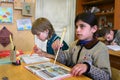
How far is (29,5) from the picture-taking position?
2439 millimetres

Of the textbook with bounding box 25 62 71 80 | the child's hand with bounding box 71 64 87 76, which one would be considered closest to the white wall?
the textbook with bounding box 25 62 71 80

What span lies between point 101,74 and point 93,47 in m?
0.21

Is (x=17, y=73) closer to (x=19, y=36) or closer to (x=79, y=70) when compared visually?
(x=79, y=70)

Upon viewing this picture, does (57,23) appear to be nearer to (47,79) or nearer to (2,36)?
(2,36)

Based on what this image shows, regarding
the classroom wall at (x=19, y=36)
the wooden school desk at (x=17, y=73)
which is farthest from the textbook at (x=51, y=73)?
the classroom wall at (x=19, y=36)

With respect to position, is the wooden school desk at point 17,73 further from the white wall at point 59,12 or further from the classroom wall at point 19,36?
the white wall at point 59,12

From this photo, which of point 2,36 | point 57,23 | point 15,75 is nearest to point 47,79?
point 15,75

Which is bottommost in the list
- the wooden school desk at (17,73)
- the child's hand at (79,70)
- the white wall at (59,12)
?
the wooden school desk at (17,73)

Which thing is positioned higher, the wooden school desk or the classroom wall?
the classroom wall

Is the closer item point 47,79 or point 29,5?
point 47,79

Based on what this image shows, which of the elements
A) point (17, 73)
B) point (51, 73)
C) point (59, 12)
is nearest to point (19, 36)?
point (17, 73)

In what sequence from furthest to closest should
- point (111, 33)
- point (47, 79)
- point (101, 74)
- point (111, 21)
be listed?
point (111, 21), point (111, 33), point (101, 74), point (47, 79)

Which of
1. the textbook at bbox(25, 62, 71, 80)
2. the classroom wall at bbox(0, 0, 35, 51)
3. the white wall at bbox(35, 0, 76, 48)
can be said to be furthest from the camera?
the white wall at bbox(35, 0, 76, 48)

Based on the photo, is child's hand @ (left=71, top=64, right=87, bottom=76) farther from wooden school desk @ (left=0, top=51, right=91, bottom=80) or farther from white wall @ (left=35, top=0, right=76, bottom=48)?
white wall @ (left=35, top=0, right=76, bottom=48)
